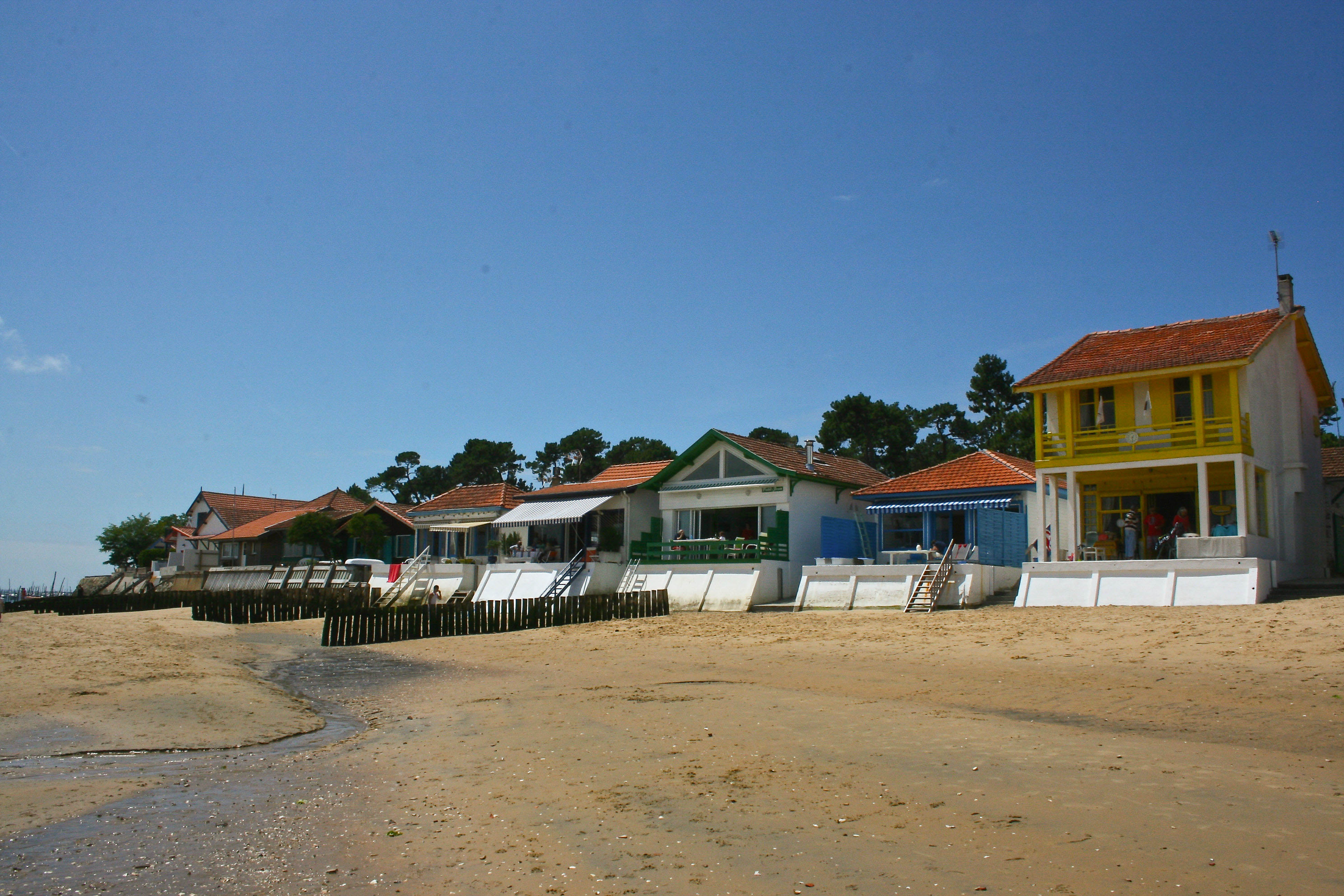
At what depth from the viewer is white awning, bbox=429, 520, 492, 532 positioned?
125ft

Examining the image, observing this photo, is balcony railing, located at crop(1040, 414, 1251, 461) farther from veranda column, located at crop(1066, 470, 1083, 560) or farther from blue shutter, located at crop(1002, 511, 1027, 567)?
blue shutter, located at crop(1002, 511, 1027, 567)

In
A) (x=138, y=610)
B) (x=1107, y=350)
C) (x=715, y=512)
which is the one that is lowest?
(x=138, y=610)

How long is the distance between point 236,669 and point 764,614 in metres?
12.3

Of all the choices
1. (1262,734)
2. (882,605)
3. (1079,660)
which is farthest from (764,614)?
(1262,734)

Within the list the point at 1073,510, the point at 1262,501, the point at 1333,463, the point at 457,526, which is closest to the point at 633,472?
the point at 457,526

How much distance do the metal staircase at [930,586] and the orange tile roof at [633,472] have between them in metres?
12.3

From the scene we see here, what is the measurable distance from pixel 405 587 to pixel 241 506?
3329 cm

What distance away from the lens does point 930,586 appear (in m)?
21.7

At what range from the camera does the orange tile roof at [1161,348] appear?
21609 millimetres

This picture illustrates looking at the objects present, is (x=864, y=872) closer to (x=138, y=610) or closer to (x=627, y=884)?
(x=627, y=884)

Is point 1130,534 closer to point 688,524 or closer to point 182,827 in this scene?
point 688,524

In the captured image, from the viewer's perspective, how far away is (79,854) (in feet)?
20.1

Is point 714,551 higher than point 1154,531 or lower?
lower

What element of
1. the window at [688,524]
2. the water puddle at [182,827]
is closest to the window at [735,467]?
the window at [688,524]
